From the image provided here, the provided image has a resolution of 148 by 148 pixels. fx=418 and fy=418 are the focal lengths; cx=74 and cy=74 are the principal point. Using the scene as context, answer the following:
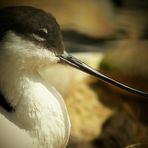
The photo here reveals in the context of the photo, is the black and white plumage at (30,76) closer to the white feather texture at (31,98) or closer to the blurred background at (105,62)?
the white feather texture at (31,98)

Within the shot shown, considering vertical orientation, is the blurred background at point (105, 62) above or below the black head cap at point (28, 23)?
below

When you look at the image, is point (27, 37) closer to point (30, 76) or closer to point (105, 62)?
point (30, 76)

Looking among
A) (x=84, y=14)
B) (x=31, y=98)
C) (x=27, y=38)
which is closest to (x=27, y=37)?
(x=27, y=38)

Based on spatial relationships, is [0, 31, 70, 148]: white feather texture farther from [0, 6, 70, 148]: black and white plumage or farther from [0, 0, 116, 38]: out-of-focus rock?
[0, 0, 116, 38]: out-of-focus rock

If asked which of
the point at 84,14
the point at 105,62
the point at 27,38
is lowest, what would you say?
the point at 105,62

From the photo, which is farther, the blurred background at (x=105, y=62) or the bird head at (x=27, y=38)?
the blurred background at (x=105, y=62)

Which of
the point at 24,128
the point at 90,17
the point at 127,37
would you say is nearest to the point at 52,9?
the point at 90,17

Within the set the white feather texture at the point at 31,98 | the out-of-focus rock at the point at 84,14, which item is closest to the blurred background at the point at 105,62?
the out-of-focus rock at the point at 84,14

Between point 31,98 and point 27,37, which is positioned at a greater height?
point 27,37
